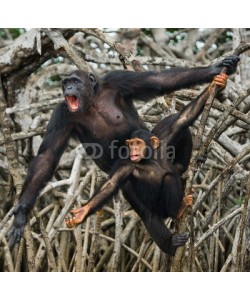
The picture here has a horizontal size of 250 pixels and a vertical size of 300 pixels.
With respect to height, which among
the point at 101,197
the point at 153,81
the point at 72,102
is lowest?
the point at 101,197

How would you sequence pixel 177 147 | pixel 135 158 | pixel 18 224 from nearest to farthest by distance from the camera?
pixel 18 224, pixel 135 158, pixel 177 147

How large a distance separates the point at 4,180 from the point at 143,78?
8.65 feet

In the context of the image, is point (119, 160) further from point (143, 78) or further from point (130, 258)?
point (130, 258)

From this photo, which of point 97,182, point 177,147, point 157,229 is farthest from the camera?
point 97,182

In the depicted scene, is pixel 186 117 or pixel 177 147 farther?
pixel 177 147

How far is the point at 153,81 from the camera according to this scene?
5.61 metres

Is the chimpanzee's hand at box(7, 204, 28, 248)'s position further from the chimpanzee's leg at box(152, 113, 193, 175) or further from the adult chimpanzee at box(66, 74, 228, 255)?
the chimpanzee's leg at box(152, 113, 193, 175)

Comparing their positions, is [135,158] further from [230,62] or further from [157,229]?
[230,62]

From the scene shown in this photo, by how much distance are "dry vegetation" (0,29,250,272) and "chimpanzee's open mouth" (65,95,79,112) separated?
2.19 feet

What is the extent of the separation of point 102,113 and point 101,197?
2.77 feet

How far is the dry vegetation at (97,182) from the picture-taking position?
6.23 metres

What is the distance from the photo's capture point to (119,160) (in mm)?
5465

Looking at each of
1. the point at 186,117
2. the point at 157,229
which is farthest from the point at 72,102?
the point at 157,229
